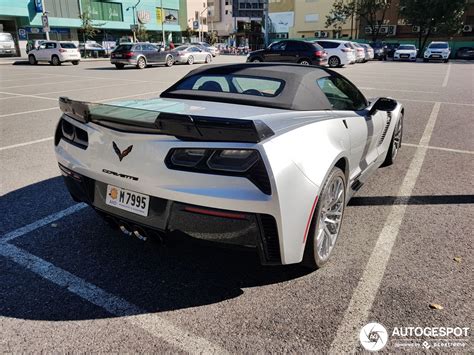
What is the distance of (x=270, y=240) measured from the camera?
219 centimetres

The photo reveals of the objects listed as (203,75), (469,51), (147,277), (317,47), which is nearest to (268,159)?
(147,277)

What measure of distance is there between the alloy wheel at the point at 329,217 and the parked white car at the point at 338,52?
23469 millimetres

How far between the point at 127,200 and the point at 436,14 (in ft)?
162

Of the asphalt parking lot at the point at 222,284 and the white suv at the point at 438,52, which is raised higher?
the white suv at the point at 438,52

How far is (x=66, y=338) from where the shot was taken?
6.88 feet

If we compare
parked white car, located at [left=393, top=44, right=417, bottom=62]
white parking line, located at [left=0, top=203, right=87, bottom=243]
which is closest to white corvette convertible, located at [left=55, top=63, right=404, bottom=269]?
white parking line, located at [left=0, top=203, right=87, bottom=243]

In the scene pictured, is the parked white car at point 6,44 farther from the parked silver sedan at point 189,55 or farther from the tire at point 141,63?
the tire at point 141,63

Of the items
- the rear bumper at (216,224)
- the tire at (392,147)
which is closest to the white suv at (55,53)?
the tire at (392,147)

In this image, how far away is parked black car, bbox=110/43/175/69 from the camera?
21922 millimetres

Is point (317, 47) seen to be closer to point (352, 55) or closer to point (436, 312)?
point (352, 55)

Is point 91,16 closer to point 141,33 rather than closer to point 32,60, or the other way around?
point 141,33

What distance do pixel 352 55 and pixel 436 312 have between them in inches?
1004

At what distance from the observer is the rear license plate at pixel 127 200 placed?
2.35m

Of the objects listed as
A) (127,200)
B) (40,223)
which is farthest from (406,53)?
(127,200)
